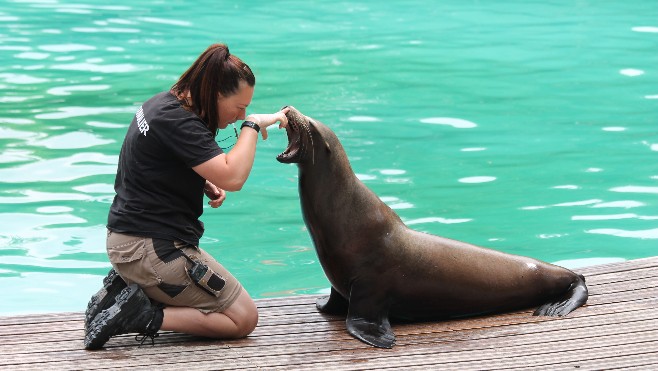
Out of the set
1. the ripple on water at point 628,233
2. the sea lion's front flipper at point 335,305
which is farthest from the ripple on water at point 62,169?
the sea lion's front flipper at point 335,305

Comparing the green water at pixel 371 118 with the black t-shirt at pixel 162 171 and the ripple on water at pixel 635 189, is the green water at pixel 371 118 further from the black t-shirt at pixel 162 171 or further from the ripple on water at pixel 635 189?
the black t-shirt at pixel 162 171

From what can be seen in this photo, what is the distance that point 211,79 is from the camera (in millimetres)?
4172

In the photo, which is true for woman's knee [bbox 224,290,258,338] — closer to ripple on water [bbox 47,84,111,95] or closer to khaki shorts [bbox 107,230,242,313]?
khaki shorts [bbox 107,230,242,313]

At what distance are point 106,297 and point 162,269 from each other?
0.29m

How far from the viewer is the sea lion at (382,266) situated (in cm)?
455

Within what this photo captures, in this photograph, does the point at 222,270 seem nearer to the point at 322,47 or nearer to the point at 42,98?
the point at 42,98

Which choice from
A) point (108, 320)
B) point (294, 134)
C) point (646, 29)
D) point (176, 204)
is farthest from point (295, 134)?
point (646, 29)

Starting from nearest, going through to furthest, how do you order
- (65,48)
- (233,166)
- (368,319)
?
(233,166), (368,319), (65,48)

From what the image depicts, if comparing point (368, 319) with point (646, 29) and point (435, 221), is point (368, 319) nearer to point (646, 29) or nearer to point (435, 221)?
point (435, 221)

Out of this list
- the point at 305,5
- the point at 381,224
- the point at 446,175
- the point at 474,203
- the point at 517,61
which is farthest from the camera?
the point at 305,5

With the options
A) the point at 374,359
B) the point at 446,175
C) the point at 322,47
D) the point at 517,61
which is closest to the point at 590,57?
the point at 517,61

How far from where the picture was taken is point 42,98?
11.2 m

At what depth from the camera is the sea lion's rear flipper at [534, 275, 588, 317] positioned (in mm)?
4734

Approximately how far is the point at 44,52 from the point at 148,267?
9.95 meters
